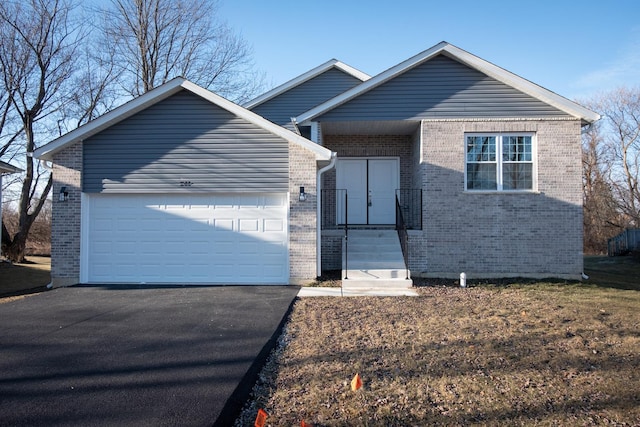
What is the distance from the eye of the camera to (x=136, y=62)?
23219mm

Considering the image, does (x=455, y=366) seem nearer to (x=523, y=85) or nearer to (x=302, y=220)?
(x=302, y=220)

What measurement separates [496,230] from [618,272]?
24.9ft

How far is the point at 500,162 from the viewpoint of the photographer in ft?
37.4

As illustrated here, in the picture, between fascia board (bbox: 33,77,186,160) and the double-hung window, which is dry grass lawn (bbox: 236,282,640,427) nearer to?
the double-hung window

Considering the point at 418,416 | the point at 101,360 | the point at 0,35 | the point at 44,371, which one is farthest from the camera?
the point at 0,35

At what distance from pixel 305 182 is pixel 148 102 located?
173 inches

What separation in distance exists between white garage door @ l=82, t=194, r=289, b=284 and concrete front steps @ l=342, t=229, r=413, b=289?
1665mm

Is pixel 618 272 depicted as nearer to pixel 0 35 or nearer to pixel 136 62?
pixel 136 62

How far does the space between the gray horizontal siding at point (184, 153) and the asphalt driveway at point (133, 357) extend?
10.0 ft

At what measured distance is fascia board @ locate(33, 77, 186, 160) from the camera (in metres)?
10.3

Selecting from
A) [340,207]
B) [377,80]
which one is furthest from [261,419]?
[340,207]

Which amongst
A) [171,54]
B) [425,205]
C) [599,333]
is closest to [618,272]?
[425,205]

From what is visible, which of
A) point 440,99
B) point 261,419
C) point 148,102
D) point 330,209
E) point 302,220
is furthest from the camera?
point 330,209

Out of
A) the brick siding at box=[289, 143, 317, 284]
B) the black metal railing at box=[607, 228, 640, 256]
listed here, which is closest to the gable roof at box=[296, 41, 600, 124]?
the brick siding at box=[289, 143, 317, 284]
